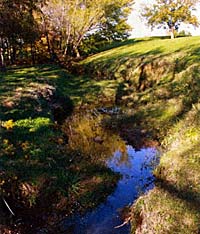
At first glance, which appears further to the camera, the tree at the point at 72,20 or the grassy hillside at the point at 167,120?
the tree at the point at 72,20

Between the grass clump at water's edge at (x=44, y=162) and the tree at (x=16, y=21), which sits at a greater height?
the tree at (x=16, y=21)

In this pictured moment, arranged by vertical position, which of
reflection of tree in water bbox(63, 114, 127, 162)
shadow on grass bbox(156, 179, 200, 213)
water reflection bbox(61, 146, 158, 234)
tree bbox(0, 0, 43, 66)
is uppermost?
tree bbox(0, 0, 43, 66)

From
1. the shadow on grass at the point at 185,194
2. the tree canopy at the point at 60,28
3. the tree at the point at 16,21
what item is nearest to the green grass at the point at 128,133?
the shadow on grass at the point at 185,194

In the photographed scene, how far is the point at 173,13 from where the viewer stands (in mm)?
38125

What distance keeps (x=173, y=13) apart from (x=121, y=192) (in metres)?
33.6

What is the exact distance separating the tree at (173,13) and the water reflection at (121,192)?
96.0ft

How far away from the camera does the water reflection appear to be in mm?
6926

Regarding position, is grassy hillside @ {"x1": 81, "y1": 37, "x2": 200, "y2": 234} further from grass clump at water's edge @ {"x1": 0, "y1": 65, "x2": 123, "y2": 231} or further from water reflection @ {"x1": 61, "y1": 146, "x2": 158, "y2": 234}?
grass clump at water's edge @ {"x1": 0, "y1": 65, "x2": 123, "y2": 231}

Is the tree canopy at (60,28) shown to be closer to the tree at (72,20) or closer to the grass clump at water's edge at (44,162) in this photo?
the tree at (72,20)

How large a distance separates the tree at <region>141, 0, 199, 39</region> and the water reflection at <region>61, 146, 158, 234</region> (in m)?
29.3

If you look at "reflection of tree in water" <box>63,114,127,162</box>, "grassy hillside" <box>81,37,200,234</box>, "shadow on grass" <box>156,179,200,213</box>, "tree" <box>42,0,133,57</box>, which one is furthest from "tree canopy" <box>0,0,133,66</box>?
"shadow on grass" <box>156,179,200,213</box>

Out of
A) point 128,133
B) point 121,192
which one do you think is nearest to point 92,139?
point 128,133

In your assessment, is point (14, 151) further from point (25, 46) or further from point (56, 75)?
point (25, 46)

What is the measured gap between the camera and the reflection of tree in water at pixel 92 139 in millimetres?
10875
